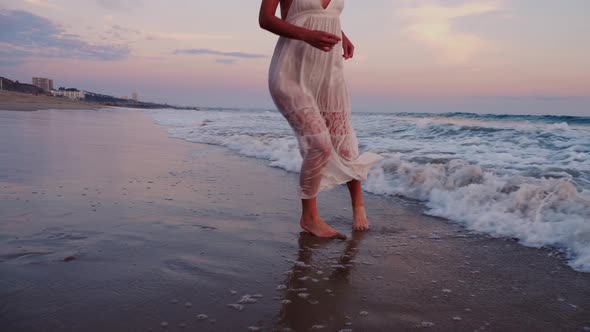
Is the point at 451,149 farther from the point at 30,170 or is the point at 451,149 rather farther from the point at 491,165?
the point at 30,170

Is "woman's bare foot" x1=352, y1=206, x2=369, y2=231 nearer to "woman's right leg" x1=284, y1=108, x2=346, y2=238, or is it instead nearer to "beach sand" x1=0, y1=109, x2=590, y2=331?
"beach sand" x1=0, y1=109, x2=590, y2=331

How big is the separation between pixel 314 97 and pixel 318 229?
85 centimetres

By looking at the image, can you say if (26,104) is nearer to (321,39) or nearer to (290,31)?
(290,31)

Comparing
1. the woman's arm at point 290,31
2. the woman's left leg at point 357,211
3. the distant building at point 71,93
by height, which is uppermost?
the distant building at point 71,93

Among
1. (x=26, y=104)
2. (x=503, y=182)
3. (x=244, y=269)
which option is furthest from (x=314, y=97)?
(x=26, y=104)

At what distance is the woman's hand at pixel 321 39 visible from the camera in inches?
92.5

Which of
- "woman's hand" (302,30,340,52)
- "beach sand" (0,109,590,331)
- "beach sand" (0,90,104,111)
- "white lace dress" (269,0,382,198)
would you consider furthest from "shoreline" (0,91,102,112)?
"woman's hand" (302,30,340,52)

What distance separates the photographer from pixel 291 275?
204 cm

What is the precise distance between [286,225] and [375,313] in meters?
1.36

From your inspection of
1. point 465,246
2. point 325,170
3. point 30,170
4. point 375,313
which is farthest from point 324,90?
point 30,170

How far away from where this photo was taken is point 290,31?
246 cm

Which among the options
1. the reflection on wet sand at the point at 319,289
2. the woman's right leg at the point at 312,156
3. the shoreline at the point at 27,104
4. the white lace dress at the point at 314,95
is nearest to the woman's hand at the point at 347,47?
the white lace dress at the point at 314,95

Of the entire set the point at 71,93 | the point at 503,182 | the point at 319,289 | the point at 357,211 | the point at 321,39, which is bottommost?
the point at 319,289

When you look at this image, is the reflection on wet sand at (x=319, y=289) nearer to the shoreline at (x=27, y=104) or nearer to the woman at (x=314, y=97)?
the woman at (x=314, y=97)
